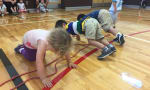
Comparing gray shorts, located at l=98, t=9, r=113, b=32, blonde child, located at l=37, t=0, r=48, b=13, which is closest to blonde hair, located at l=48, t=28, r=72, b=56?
gray shorts, located at l=98, t=9, r=113, b=32

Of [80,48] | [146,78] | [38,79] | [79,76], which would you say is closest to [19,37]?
[80,48]

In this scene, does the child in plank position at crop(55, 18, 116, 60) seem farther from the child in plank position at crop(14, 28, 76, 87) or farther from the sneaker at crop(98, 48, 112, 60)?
the child in plank position at crop(14, 28, 76, 87)

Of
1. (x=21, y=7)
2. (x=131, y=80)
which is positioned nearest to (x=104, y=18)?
(x=131, y=80)

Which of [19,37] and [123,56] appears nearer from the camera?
[123,56]

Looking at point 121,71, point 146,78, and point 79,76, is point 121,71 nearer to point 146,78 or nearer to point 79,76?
point 146,78

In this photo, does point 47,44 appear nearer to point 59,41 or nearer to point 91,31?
point 59,41

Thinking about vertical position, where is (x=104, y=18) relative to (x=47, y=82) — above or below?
above

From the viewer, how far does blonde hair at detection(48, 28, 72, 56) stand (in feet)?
3.34

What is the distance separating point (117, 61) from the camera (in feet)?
5.07

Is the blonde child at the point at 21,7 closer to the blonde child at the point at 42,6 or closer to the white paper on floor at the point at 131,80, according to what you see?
the blonde child at the point at 42,6

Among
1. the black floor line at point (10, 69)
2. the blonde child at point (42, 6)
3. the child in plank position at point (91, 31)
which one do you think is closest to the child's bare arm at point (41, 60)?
the black floor line at point (10, 69)

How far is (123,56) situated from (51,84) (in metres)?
0.96

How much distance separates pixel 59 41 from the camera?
1018 mm

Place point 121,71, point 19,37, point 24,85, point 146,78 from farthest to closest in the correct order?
1. point 19,37
2. point 121,71
3. point 146,78
4. point 24,85
